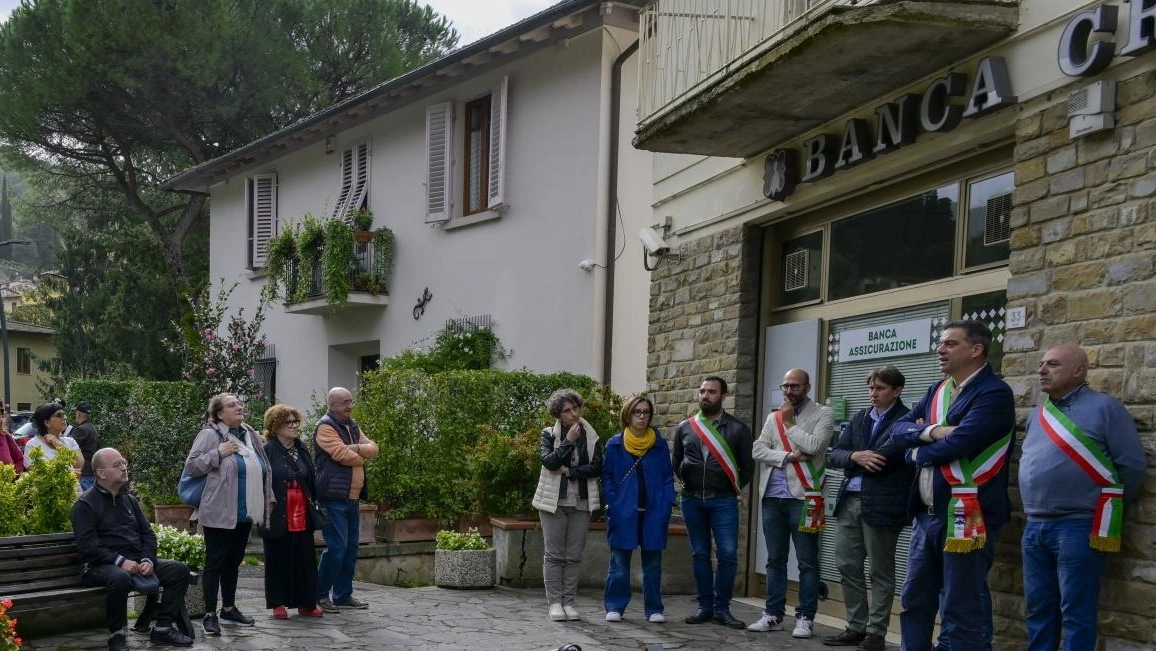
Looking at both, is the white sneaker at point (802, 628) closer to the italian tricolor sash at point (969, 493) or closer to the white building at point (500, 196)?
the italian tricolor sash at point (969, 493)

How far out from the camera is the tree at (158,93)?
27.8 m

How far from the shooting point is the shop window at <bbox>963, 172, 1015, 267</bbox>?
7.86 m

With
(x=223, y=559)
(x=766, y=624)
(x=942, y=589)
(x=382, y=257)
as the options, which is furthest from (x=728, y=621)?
(x=382, y=257)

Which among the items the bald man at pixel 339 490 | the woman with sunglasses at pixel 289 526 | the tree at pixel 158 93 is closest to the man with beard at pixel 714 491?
the bald man at pixel 339 490

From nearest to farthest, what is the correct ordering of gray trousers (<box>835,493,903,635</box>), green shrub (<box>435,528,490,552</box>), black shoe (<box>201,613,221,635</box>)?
1. gray trousers (<box>835,493,903,635</box>)
2. black shoe (<box>201,613,221,635</box>)
3. green shrub (<box>435,528,490,552</box>)

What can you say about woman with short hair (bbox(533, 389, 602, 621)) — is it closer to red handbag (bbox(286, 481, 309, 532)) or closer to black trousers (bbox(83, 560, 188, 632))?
red handbag (bbox(286, 481, 309, 532))

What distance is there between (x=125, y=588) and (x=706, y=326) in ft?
18.0

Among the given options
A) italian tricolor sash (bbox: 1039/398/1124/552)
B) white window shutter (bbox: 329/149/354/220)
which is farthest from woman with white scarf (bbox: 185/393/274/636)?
white window shutter (bbox: 329/149/354/220)

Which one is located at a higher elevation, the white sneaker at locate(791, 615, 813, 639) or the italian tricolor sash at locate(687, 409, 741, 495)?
the italian tricolor sash at locate(687, 409, 741, 495)

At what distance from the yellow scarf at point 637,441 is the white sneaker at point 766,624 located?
4.84ft

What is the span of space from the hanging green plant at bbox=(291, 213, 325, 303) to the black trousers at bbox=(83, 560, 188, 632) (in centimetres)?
1140

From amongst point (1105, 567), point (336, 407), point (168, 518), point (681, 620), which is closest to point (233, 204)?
point (168, 518)

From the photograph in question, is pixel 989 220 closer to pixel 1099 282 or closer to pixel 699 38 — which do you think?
pixel 1099 282

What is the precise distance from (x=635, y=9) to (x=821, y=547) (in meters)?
6.82
